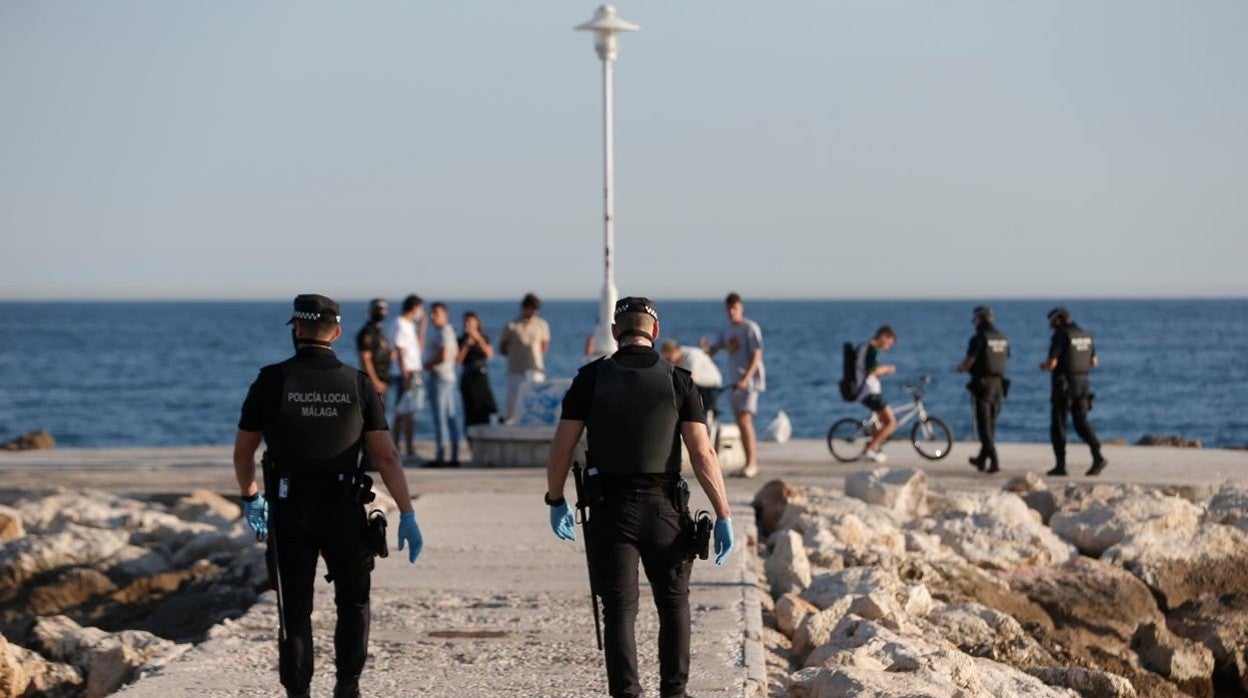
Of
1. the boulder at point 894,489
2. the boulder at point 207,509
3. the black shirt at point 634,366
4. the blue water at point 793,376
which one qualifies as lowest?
the blue water at point 793,376

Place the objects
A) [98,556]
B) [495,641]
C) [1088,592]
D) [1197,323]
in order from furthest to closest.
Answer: [1197,323], [98,556], [1088,592], [495,641]

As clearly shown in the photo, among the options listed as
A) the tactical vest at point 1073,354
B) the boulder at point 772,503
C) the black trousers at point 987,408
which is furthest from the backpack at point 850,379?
the boulder at point 772,503

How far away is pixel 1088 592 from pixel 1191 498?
15.1 ft

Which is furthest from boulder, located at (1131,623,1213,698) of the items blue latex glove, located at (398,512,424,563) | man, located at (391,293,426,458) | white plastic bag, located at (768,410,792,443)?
white plastic bag, located at (768,410,792,443)

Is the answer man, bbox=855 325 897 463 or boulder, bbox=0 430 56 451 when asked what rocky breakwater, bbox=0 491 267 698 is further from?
boulder, bbox=0 430 56 451

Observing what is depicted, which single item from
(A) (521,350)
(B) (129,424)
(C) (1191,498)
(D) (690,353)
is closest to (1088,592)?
(C) (1191,498)

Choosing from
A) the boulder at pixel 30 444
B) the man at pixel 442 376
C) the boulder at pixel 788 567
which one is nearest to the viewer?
the boulder at pixel 788 567

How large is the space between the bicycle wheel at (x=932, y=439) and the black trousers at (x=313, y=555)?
13.4 metres

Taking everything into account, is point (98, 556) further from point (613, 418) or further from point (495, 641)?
point (613, 418)

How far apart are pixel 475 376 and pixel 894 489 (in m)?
6.28

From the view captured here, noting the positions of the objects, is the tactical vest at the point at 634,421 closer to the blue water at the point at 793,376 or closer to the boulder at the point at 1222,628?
the boulder at the point at 1222,628

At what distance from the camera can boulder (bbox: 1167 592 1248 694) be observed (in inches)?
464

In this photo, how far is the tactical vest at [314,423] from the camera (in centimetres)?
785

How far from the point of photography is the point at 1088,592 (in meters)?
13.1
